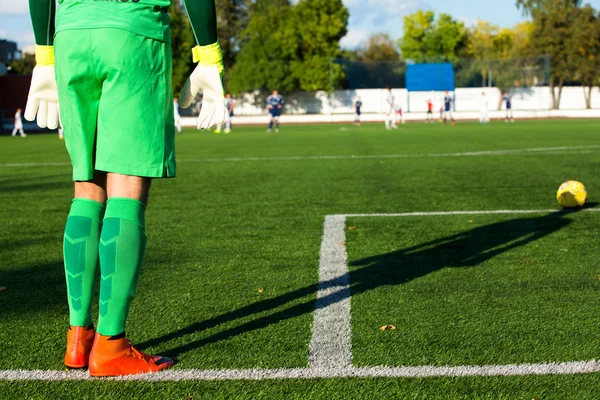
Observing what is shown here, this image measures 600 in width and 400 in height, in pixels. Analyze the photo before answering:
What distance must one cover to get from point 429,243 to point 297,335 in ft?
7.90

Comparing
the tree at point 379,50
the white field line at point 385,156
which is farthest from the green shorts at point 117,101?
the tree at point 379,50

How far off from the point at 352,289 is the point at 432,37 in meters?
79.6

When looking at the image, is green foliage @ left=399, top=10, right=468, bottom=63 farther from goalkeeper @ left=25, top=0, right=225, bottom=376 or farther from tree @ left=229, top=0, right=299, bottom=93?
goalkeeper @ left=25, top=0, right=225, bottom=376

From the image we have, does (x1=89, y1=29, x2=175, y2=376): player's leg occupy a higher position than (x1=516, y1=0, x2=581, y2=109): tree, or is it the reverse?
(x1=516, y1=0, x2=581, y2=109): tree

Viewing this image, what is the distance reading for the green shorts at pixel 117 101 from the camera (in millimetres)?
2625

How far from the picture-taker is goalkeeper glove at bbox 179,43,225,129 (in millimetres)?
2746

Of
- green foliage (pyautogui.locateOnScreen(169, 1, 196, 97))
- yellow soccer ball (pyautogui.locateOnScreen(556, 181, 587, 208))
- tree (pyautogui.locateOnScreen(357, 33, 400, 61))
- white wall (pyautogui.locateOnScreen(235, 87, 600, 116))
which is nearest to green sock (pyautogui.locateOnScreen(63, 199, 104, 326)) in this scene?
yellow soccer ball (pyautogui.locateOnScreen(556, 181, 587, 208))

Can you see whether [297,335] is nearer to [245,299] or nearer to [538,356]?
[245,299]

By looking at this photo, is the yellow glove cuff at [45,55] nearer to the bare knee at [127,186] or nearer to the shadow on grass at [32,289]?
the bare knee at [127,186]

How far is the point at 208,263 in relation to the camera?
4789 mm

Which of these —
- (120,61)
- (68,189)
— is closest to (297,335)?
(120,61)

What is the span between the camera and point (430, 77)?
1945 inches

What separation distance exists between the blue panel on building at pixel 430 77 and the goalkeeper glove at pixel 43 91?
47707mm

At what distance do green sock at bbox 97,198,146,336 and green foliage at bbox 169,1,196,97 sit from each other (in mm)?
59724
